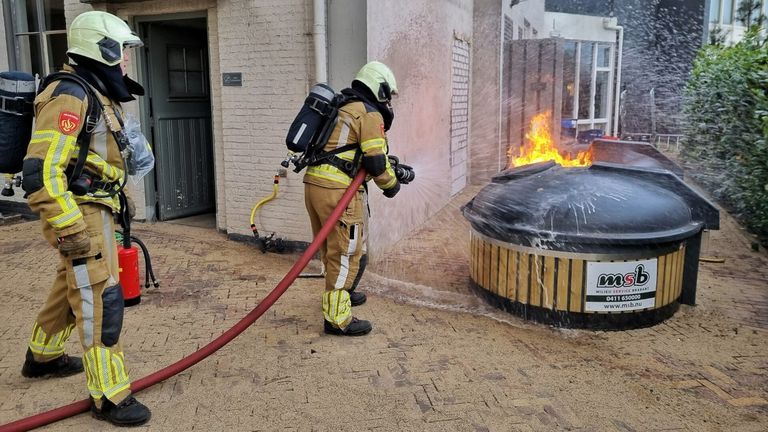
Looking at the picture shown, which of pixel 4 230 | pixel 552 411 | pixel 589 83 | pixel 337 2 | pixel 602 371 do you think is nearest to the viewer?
pixel 552 411

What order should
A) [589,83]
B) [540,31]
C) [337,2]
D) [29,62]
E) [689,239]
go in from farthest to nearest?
[589,83] < [540,31] < [29,62] < [337,2] < [689,239]

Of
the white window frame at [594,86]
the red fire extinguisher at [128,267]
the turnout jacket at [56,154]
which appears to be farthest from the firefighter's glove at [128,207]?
the white window frame at [594,86]

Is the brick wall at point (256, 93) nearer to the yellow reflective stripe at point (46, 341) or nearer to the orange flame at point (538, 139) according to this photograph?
the yellow reflective stripe at point (46, 341)

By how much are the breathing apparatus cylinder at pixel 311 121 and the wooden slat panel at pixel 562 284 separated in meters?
2.12

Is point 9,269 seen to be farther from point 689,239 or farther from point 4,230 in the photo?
point 689,239

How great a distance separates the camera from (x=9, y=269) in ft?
21.6

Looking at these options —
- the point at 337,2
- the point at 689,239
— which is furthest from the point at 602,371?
the point at 337,2

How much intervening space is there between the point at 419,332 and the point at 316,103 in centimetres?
194

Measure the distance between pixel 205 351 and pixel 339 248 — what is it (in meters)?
1.25

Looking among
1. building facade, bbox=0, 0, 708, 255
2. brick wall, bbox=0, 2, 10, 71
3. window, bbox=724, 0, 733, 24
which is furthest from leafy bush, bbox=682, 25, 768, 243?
window, bbox=724, 0, 733, 24

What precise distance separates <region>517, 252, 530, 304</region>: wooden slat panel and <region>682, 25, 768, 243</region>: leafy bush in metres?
3.08

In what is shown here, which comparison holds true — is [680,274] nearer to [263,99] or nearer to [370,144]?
[370,144]

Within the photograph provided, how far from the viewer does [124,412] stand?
3.55 metres

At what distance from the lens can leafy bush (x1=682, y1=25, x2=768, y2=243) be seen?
7296 millimetres
